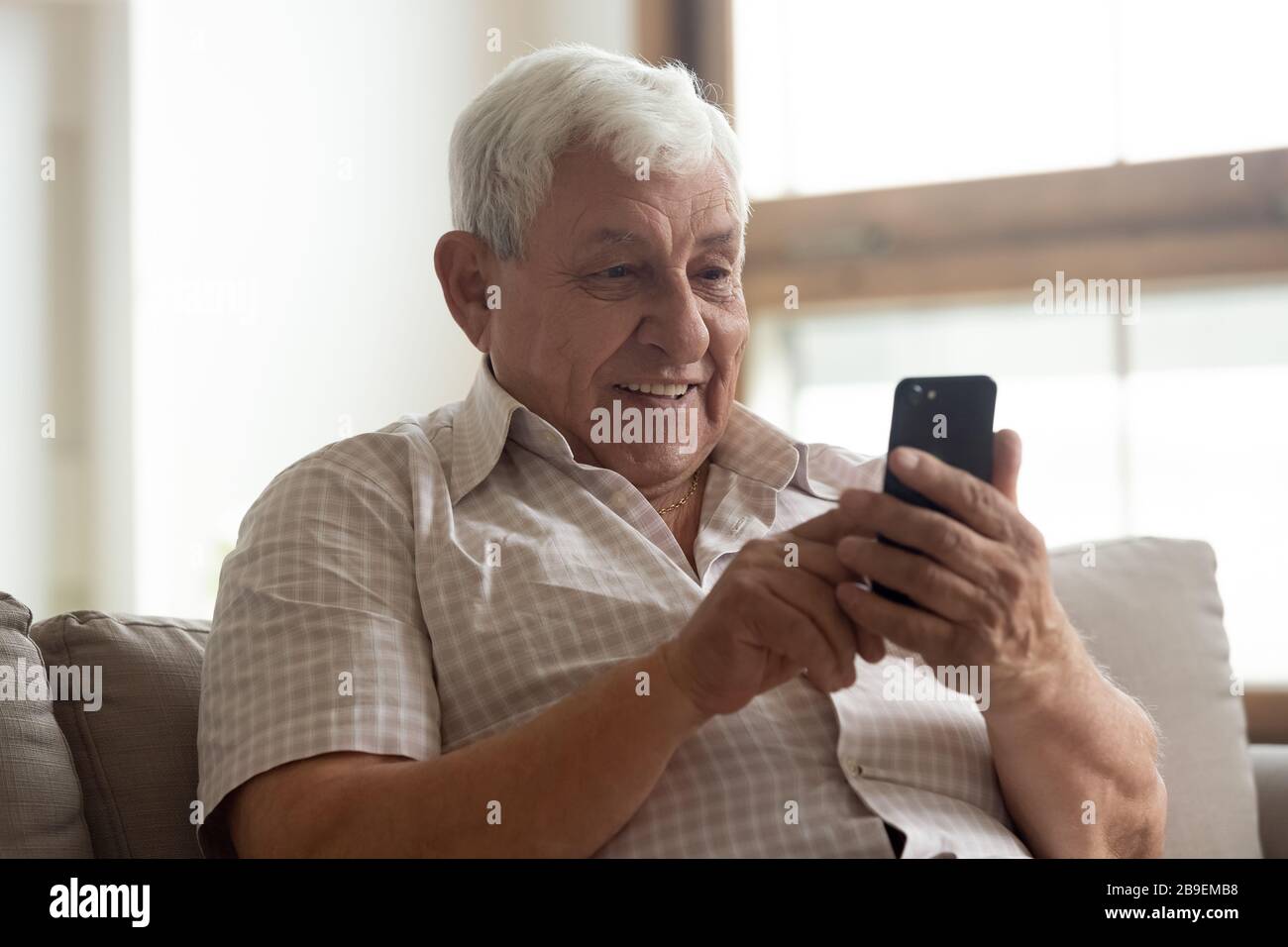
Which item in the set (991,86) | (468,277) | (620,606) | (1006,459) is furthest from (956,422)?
(991,86)

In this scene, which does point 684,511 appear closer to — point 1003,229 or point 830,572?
point 830,572

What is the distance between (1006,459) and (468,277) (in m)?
0.65

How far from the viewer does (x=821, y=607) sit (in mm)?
859

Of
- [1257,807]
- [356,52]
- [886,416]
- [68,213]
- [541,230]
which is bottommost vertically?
[1257,807]

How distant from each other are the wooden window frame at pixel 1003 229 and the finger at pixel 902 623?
5.11 feet

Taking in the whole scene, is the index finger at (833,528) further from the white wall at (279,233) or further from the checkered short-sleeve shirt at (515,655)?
the white wall at (279,233)

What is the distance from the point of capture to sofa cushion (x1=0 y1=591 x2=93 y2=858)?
959 millimetres

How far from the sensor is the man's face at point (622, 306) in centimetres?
119

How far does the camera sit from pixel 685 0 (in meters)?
2.53
